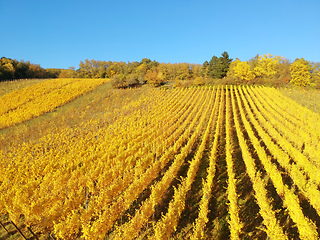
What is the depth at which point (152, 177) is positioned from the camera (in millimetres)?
12672

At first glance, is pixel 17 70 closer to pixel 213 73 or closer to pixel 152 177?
pixel 213 73

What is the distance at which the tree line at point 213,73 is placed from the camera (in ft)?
157

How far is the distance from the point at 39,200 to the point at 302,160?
1586 cm

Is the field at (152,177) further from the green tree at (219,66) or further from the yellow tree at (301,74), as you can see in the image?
the green tree at (219,66)

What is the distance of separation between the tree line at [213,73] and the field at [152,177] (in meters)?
23.2

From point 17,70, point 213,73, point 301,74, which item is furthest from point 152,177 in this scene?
point 17,70

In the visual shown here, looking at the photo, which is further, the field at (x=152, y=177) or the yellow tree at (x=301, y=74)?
the yellow tree at (x=301, y=74)

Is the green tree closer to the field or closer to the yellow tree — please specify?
the yellow tree

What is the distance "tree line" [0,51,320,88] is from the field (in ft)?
76.2

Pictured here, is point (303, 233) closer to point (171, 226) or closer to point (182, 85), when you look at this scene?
point (171, 226)

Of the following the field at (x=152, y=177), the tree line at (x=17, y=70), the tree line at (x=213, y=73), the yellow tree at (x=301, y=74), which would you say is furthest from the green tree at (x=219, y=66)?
the tree line at (x=17, y=70)

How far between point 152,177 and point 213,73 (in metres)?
56.0

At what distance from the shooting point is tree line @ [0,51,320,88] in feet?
157

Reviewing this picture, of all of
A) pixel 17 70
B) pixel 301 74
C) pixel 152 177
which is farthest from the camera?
pixel 17 70
